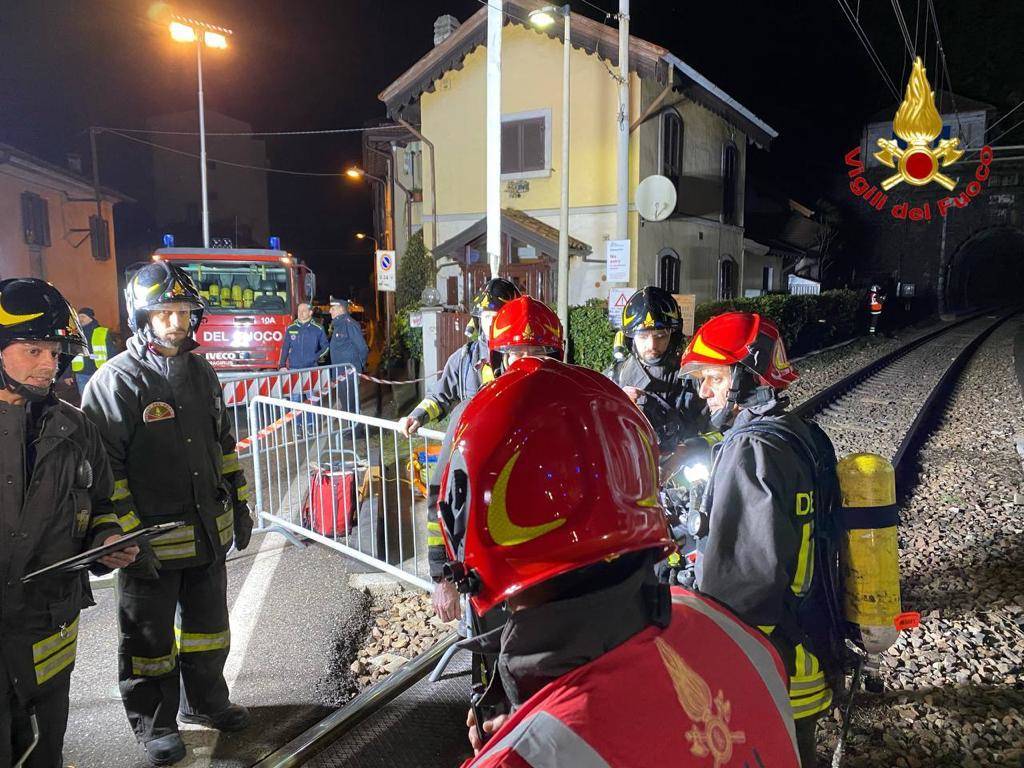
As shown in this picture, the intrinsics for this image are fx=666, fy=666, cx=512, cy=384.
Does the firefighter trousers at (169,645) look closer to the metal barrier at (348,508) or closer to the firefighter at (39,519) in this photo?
the firefighter at (39,519)

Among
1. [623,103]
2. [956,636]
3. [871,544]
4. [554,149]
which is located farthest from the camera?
[554,149]

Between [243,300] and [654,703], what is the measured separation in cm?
1330

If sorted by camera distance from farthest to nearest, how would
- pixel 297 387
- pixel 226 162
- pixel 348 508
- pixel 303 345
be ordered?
pixel 226 162 → pixel 303 345 → pixel 297 387 → pixel 348 508

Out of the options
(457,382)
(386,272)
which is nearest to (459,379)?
(457,382)

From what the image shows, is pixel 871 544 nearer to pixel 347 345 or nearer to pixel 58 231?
pixel 347 345

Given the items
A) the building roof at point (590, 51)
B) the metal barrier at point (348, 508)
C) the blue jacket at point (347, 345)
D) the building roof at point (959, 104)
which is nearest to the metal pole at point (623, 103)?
the building roof at point (590, 51)

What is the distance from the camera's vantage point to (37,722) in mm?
2402

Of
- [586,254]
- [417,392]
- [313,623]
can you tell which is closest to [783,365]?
[313,623]

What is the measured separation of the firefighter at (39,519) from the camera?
2334mm

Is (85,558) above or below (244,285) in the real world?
below

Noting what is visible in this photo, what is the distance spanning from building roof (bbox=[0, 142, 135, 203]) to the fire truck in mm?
10716

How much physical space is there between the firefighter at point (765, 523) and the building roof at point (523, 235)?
45.5 feet

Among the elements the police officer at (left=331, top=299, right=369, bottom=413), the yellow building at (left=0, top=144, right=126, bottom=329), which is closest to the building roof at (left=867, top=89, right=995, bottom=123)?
the police officer at (left=331, top=299, right=369, bottom=413)

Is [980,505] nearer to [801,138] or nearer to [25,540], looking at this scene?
[25,540]
